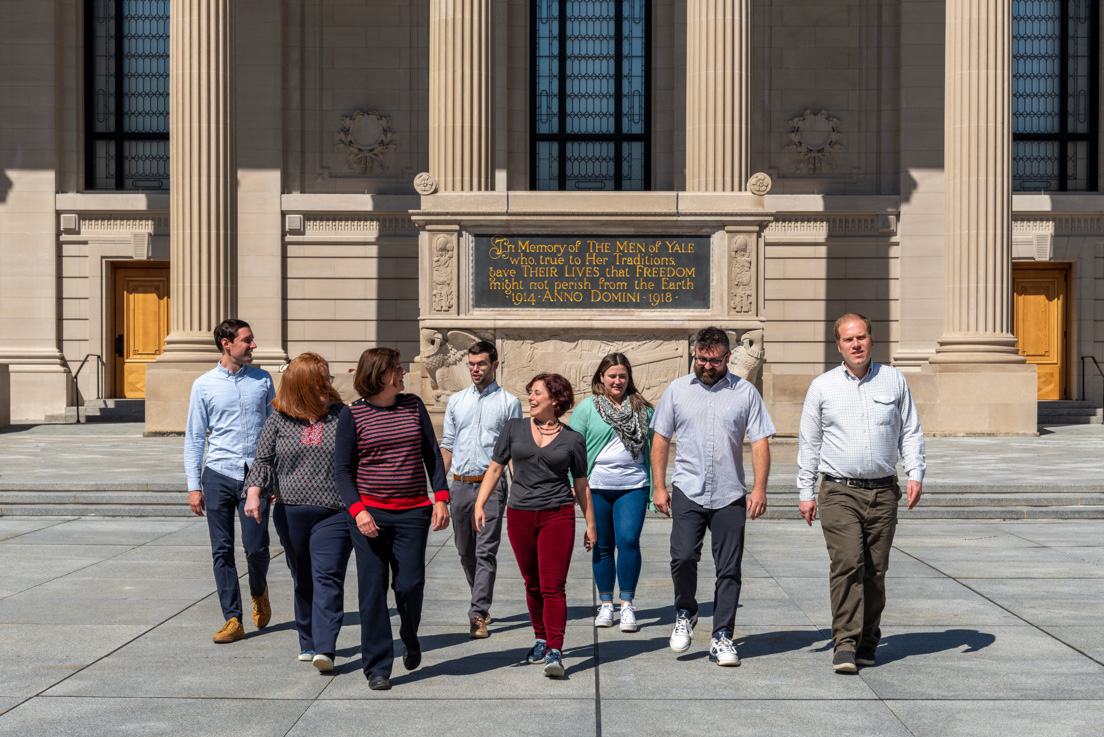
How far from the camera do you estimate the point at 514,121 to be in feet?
86.9

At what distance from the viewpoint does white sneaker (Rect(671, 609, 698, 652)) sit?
6.78 metres

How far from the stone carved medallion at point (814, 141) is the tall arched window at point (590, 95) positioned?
10.8 ft

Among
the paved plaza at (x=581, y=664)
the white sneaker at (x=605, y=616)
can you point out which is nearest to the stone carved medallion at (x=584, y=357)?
the paved plaza at (x=581, y=664)

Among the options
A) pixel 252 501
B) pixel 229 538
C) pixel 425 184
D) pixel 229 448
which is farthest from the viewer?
pixel 425 184

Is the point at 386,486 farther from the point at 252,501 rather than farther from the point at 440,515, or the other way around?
the point at 252,501

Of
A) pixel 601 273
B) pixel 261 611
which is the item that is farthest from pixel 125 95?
pixel 261 611

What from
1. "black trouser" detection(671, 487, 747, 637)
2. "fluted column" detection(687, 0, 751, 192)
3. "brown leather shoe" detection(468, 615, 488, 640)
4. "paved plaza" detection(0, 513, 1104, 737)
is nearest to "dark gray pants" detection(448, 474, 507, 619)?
"brown leather shoe" detection(468, 615, 488, 640)

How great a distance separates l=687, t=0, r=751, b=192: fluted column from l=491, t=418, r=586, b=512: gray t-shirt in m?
13.9

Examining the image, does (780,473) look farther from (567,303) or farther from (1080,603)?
(1080,603)

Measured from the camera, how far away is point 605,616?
24.8 ft

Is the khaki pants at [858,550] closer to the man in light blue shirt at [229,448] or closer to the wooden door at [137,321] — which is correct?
the man in light blue shirt at [229,448]

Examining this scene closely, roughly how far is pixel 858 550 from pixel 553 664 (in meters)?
1.80

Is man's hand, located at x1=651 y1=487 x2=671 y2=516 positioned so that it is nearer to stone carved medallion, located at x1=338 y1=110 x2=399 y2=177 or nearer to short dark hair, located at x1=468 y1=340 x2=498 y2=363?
short dark hair, located at x1=468 y1=340 x2=498 y2=363

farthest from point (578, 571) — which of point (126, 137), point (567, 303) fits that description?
point (126, 137)
